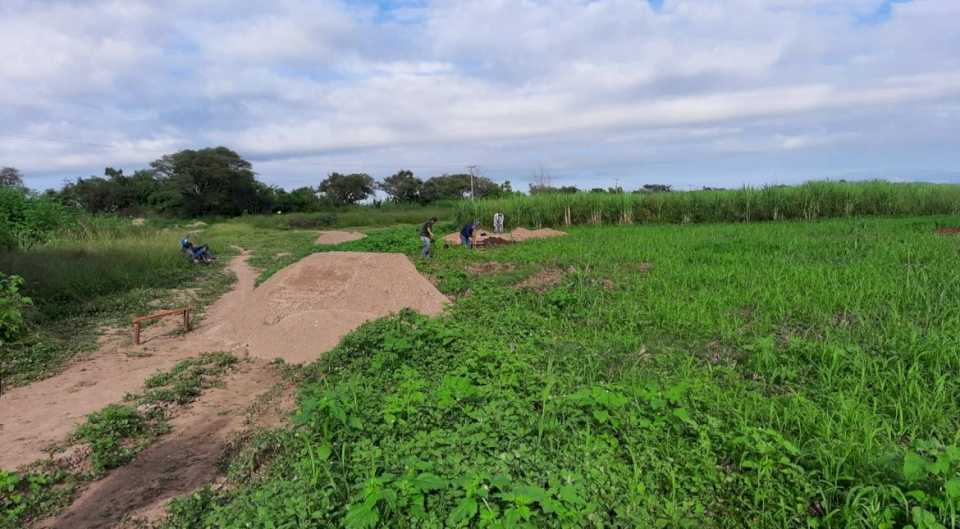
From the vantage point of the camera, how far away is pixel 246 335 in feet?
23.9

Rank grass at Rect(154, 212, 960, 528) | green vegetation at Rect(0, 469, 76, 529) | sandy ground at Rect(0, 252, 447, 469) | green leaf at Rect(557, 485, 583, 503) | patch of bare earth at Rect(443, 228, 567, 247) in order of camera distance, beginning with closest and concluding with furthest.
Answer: green leaf at Rect(557, 485, 583, 503)
grass at Rect(154, 212, 960, 528)
green vegetation at Rect(0, 469, 76, 529)
sandy ground at Rect(0, 252, 447, 469)
patch of bare earth at Rect(443, 228, 567, 247)

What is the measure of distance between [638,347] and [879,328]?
2.50 m

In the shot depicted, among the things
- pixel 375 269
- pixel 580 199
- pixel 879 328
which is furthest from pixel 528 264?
pixel 580 199

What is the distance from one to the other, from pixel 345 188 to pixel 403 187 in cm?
591

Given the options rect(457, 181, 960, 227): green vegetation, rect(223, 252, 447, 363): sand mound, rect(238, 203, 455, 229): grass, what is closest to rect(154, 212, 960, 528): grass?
rect(223, 252, 447, 363): sand mound

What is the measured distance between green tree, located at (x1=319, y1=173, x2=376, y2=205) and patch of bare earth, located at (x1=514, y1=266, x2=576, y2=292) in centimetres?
4271

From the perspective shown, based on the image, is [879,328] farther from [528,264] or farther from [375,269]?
[375,269]

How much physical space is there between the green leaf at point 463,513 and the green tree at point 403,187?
50949mm

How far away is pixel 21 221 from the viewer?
44.4ft

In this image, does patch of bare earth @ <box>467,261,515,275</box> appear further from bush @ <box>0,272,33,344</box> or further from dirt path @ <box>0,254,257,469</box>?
bush @ <box>0,272,33,344</box>

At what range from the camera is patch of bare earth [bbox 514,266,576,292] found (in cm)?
844

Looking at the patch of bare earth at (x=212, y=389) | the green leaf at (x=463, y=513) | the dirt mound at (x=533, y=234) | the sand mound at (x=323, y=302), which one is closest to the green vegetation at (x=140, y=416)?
the patch of bare earth at (x=212, y=389)

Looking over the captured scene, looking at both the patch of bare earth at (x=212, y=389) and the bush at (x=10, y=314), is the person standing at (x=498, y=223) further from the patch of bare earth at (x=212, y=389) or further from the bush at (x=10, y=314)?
the bush at (x=10, y=314)

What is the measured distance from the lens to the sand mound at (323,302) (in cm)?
666
